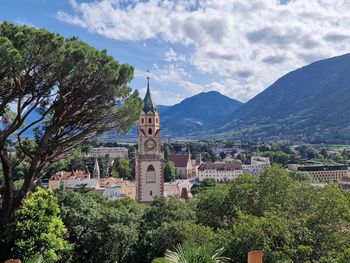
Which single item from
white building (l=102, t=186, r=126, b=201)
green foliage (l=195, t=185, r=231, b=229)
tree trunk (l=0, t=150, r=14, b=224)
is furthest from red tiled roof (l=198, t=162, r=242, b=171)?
tree trunk (l=0, t=150, r=14, b=224)

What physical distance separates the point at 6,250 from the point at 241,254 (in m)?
8.34

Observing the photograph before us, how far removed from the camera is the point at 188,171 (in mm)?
98188

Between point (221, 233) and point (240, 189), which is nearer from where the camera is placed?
point (221, 233)

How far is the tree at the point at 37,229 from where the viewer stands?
1342 cm

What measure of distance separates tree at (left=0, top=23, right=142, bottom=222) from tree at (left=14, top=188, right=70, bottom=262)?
98cm

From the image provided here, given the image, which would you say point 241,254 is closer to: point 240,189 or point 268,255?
point 268,255

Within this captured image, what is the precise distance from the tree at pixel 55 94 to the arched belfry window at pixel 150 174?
19.6 metres

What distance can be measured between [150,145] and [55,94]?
22.8m

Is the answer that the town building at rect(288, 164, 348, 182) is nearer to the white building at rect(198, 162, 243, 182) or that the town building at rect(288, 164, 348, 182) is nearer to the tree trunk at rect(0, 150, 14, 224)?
the white building at rect(198, 162, 243, 182)

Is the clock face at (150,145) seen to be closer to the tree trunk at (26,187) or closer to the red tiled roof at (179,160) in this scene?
the tree trunk at (26,187)

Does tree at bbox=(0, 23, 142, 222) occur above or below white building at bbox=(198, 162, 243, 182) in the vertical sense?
above

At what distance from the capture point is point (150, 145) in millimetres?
37625

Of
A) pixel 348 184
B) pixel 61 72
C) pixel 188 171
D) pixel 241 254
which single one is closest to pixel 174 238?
pixel 241 254

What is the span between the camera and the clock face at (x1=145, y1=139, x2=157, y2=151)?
3748cm
